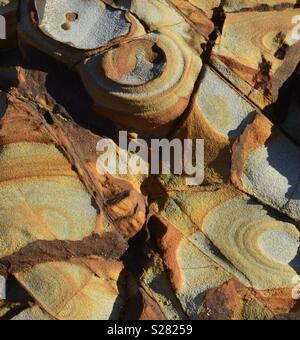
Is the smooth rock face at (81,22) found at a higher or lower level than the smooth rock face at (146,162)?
higher

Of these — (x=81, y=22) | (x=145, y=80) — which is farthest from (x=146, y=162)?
(x=81, y=22)

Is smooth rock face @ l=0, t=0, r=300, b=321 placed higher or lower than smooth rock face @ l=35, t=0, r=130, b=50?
lower

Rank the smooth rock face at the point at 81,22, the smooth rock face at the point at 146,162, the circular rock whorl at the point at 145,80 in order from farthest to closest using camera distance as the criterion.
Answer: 1. the smooth rock face at the point at 81,22
2. the circular rock whorl at the point at 145,80
3. the smooth rock face at the point at 146,162

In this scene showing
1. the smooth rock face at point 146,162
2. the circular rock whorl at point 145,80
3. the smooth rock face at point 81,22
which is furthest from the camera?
the smooth rock face at point 81,22

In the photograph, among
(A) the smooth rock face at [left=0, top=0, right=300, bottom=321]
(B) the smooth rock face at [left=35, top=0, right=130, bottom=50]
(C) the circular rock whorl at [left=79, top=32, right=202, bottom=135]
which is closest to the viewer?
(A) the smooth rock face at [left=0, top=0, right=300, bottom=321]

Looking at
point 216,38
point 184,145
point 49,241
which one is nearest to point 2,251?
point 49,241

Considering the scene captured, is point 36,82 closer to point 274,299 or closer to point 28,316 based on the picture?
point 28,316

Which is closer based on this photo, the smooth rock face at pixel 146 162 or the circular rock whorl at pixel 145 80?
the smooth rock face at pixel 146 162
